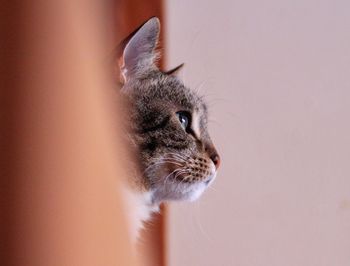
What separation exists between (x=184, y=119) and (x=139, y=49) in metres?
0.13

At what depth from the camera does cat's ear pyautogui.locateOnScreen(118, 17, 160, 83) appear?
0.72 meters

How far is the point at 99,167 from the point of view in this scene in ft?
1.42

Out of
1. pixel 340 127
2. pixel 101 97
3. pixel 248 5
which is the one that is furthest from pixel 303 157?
pixel 101 97

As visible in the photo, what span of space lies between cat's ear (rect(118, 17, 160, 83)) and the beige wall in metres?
0.23

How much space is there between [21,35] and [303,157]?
0.70 metres

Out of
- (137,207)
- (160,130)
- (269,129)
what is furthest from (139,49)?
(269,129)

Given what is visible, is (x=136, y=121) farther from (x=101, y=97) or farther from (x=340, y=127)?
(x=340, y=127)

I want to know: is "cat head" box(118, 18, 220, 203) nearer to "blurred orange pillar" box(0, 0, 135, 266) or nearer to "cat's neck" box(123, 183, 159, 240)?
"cat's neck" box(123, 183, 159, 240)

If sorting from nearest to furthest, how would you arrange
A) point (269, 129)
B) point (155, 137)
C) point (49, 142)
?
point (49, 142) → point (155, 137) → point (269, 129)

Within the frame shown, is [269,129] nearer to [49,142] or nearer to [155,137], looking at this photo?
[155,137]

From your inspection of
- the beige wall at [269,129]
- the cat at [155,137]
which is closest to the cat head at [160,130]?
the cat at [155,137]

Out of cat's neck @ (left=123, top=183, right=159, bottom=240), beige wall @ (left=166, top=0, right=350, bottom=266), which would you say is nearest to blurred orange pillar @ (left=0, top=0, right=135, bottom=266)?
cat's neck @ (left=123, top=183, right=159, bottom=240)

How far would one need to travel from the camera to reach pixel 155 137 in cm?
73

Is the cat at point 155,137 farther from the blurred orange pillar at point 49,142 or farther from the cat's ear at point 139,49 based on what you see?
the blurred orange pillar at point 49,142
